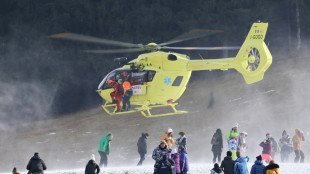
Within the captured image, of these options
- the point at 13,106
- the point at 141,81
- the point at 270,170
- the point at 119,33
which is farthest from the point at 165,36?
the point at 270,170

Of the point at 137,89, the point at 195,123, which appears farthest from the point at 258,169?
the point at 195,123

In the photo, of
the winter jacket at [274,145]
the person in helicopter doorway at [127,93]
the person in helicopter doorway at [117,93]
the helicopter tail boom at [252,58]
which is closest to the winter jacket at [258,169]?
the winter jacket at [274,145]

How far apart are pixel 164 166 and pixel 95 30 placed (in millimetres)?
34658

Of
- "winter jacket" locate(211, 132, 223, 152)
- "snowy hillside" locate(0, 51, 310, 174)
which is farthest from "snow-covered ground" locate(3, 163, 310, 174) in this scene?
"snowy hillside" locate(0, 51, 310, 174)

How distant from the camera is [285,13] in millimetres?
51719

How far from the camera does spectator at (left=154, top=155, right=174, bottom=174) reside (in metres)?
16.0

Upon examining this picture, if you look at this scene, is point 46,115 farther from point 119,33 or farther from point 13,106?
point 119,33

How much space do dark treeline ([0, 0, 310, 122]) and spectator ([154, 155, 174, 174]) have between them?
3135 centimetres

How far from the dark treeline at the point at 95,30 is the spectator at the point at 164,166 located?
31351mm

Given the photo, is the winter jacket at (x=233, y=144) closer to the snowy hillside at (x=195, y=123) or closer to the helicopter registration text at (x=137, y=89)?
the helicopter registration text at (x=137, y=89)

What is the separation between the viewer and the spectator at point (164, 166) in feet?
52.6

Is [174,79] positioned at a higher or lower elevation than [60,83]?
lower

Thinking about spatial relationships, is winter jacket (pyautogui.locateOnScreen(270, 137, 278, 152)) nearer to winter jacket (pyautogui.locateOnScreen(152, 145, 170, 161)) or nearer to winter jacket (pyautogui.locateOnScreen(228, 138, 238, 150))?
winter jacket (pyautogui.locateOnScreen(228, 138, 238, 150))

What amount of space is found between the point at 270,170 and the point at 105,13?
118ft
